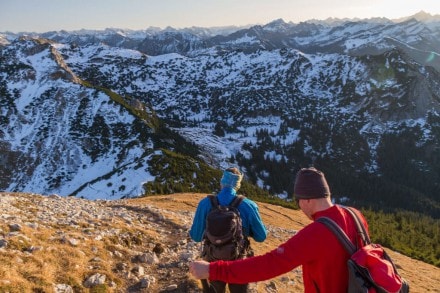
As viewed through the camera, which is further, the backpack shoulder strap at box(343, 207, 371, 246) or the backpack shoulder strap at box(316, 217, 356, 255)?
the backpack shoulder strap at box(343, 207, 371, 246)

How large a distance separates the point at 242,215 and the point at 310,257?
341 cm

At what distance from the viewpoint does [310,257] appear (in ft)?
16.1

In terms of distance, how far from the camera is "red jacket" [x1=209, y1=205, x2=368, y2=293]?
4883mm

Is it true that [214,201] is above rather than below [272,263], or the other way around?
below

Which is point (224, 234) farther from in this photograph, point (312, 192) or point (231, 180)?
point (312, 192)

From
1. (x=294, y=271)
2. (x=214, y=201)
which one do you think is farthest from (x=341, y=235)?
(x=294, y=271)

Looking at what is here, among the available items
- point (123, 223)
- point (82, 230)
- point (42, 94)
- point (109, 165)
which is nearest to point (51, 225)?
point (82, 230)

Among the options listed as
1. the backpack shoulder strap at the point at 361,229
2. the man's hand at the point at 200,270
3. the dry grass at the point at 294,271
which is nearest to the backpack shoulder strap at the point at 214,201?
the man's hand at the point at 200,270

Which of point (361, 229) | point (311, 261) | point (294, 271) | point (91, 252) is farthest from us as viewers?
point (294, 271)

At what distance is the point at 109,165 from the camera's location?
384 ft

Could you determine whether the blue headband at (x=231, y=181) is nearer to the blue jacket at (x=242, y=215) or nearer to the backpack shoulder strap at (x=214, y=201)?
the blue jacket at (x=242, y=215)

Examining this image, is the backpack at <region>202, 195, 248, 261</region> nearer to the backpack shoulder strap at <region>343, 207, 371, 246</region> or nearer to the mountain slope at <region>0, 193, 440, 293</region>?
the backpack shoulder strap at <region>343, 207, 371, 246</region>

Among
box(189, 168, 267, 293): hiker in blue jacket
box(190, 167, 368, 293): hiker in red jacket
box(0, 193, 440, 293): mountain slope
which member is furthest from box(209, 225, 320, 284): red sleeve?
box(0, 193, 440, 293): mountain slope

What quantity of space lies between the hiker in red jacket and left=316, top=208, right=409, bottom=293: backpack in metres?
0.10
